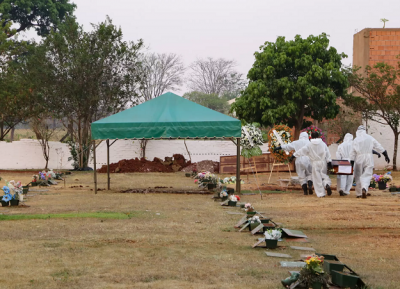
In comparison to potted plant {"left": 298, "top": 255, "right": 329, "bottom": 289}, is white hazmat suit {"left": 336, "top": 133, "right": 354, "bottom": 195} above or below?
above

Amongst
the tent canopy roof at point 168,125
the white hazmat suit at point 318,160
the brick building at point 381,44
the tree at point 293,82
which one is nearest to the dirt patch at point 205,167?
the tree at point 293,82

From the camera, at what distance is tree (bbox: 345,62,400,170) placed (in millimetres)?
29078

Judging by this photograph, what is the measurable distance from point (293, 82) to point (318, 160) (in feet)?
38.9

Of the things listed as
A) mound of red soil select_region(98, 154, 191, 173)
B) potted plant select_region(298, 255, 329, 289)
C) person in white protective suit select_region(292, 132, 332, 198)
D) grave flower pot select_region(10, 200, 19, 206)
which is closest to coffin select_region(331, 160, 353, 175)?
person in white protective suit select_region(292, 132, 332, 198)

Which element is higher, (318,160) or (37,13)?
(37,13)

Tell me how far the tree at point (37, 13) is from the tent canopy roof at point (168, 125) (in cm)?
2967

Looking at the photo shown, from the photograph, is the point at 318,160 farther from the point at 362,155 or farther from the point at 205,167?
the point at 205,167

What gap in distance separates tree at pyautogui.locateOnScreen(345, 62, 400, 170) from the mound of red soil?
10.3 meters

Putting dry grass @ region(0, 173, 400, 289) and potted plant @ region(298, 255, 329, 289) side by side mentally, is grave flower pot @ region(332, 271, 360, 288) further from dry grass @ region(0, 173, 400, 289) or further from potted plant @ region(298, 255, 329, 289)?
dry grass @ region(0, 173, 400, 289)

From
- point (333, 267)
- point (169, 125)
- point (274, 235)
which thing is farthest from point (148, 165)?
point (333, 267)

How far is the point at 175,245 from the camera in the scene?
332 inches

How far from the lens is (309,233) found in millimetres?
9969

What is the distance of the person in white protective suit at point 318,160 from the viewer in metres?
17.3

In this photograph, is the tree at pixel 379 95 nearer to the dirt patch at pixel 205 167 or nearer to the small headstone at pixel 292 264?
the dirt patch at pixel 205 167
